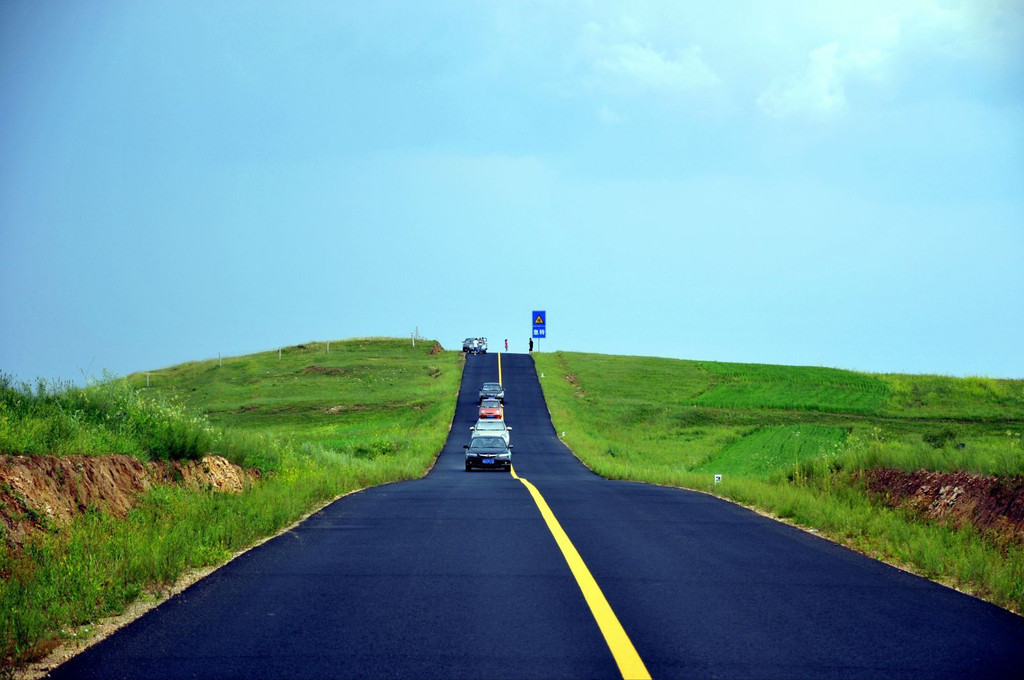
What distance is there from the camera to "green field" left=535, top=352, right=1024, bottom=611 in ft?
39.7

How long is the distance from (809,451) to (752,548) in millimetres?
37390

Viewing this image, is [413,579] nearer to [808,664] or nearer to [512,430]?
[808,664]

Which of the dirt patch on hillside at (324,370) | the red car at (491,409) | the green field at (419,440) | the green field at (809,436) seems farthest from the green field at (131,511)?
the dirt patch on hillside at (324,370)

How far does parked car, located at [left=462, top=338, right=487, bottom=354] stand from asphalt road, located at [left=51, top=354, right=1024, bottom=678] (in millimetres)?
96312

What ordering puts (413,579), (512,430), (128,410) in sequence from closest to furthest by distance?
(413,579) < (128,410) < (512,430)

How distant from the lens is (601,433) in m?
63.4

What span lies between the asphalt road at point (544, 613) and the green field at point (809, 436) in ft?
3.42

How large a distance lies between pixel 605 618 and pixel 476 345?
102622mm

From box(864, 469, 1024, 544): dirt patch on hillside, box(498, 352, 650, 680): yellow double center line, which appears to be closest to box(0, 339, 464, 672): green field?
box(498, 352, 650, 680): yellow double center line

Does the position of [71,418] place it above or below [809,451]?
above

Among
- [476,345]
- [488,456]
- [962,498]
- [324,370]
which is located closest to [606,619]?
[962,498]

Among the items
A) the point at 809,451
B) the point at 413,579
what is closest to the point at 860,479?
the point at 413,579

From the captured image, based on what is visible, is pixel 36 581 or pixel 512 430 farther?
pixel 512 430

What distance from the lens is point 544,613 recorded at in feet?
24.2
